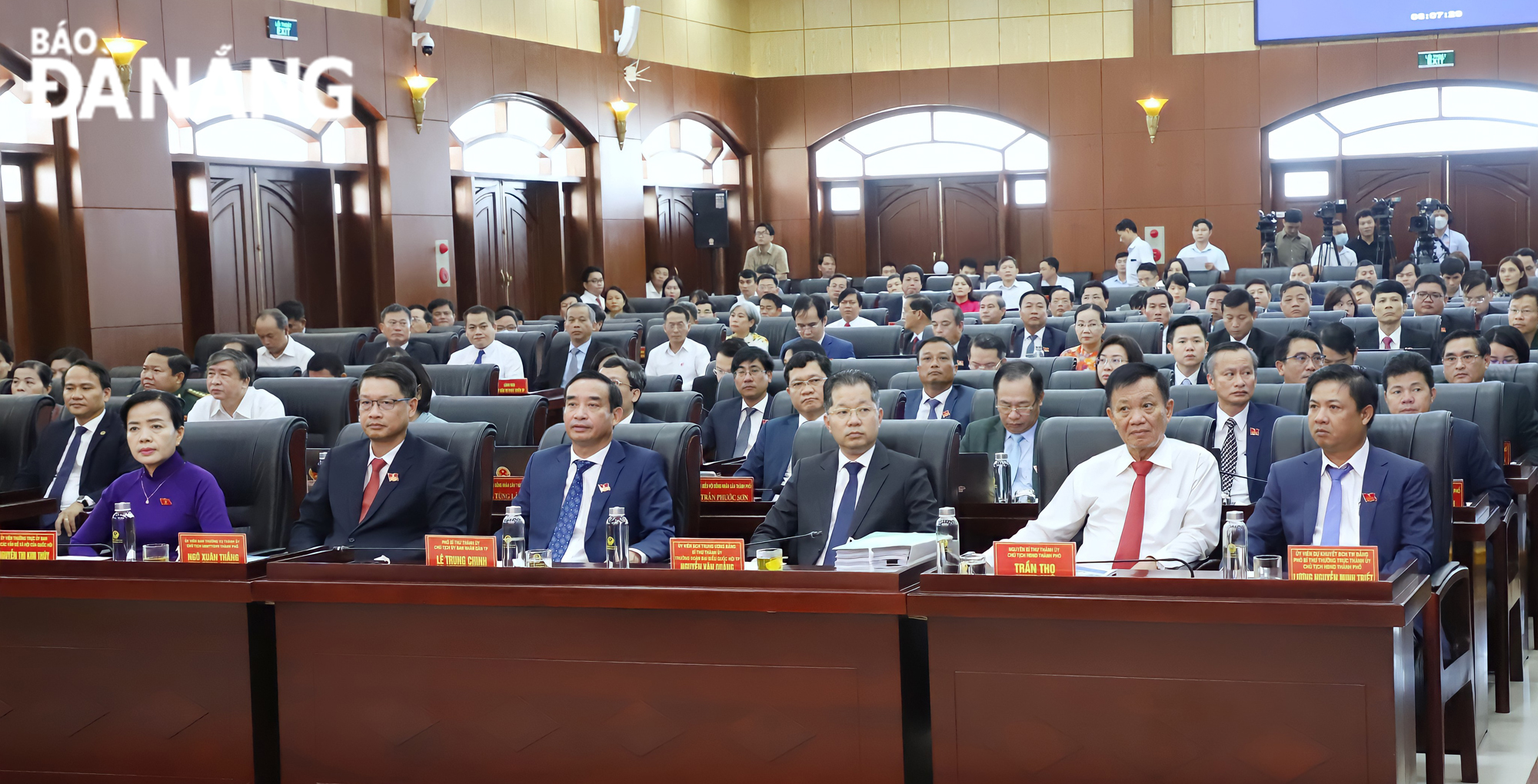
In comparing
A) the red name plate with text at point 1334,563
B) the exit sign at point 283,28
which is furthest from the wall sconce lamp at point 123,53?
the red name plate with text at point 1334,563

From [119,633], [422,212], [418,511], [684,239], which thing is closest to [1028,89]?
[684,239]

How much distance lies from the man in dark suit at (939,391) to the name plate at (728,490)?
1210 mm

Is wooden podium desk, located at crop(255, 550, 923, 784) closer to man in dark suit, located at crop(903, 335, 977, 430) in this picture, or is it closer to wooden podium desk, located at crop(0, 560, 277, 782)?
wooden podium desk, located at crop(0, 560, 277, 782)

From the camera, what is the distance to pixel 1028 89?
15055mm

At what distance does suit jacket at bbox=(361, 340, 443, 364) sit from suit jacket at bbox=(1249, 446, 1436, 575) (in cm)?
606

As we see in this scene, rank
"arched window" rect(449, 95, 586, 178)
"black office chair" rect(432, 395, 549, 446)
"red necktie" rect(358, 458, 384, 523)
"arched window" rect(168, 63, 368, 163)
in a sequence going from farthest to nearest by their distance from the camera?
1. "arched window" rect(449, 95, 586, 178)
2. "arched window" rect(168, 63, 368, 163)
3. "black office chair" rect(432, 395, 549, 446)
4. "red necktie" rect(358, 458, 384, 523)

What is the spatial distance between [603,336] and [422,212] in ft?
11.6

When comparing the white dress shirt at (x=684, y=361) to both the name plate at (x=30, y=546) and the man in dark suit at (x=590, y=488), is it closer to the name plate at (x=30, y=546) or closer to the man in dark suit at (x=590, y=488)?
the man in dark suit at (x=590, y=488)

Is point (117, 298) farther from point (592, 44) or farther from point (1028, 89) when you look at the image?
point (1028, 89)

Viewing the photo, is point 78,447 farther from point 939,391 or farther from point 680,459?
point 939,391

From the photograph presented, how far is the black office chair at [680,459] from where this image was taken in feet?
13.1

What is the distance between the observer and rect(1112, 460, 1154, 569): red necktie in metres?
3.38

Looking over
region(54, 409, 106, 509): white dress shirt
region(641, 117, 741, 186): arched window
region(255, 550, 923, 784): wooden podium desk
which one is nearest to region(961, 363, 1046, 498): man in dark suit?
region(255, 550, 923, 784): wooden podium desk

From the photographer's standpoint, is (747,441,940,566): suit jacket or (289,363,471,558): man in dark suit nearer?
(747,441,940,566): suit jacket
